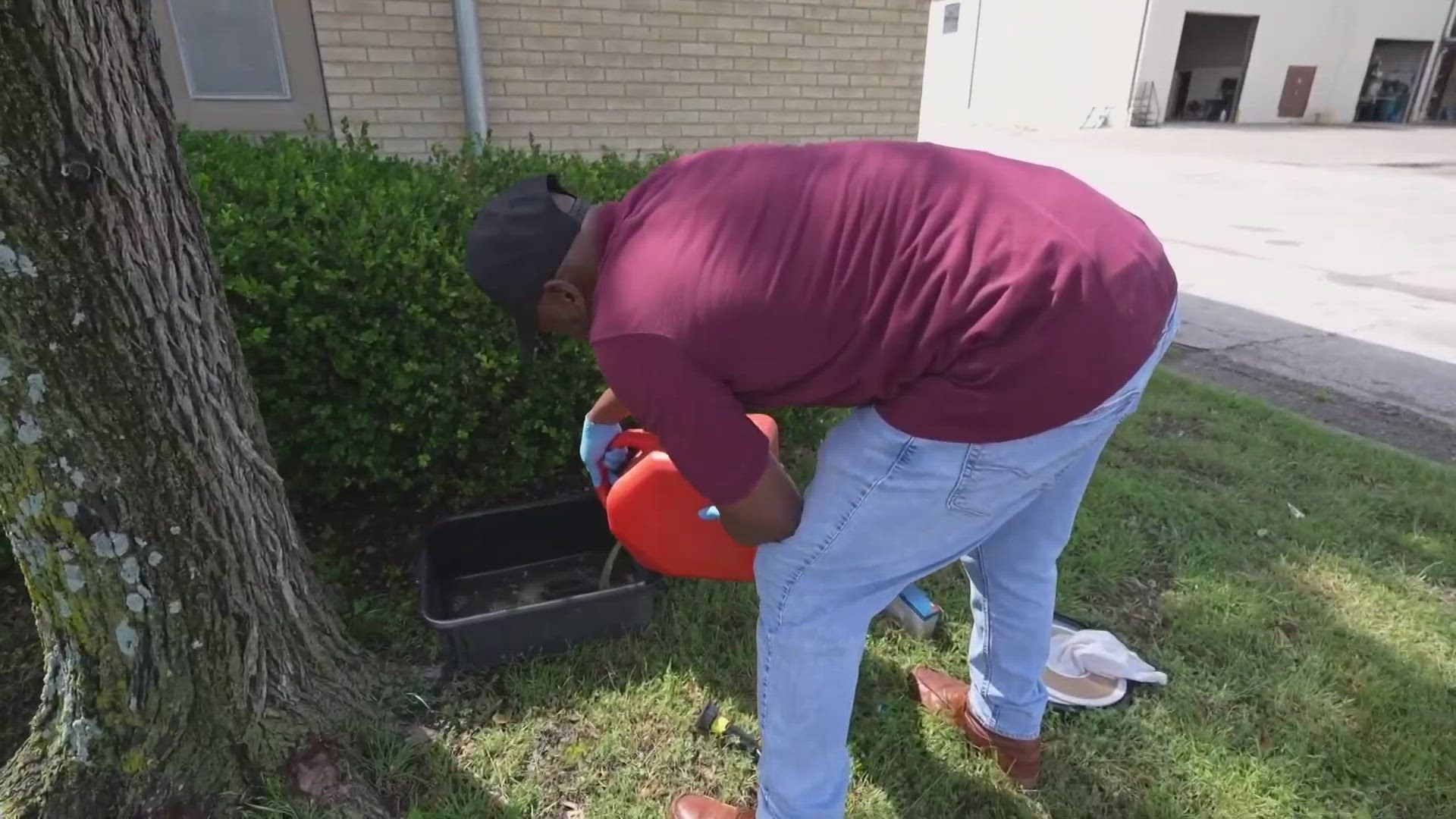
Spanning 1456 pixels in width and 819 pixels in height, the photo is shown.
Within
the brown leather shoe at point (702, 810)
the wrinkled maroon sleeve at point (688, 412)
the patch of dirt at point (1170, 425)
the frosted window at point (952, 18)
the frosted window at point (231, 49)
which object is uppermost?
the frosted window at point (952, 18)

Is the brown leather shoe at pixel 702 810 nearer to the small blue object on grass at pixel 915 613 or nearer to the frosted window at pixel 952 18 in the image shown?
the small blue object on grass at pixel 915 613

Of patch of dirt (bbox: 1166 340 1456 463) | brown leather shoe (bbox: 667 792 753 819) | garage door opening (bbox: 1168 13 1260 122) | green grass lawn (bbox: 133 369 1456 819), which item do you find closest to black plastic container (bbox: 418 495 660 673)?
green grass lawn (bbox: 133 369 1456 819)

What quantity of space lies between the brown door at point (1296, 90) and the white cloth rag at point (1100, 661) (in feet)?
98.4

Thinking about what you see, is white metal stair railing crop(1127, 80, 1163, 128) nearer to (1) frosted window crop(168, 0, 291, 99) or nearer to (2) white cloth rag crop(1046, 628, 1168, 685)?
(1) frosted window crop(168, 0, 291, 99)

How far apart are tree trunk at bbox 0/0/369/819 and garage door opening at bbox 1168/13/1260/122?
2999 centimetres

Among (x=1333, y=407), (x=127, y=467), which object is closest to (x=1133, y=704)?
(x=127, y=467)

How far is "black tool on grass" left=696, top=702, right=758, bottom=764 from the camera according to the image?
7.16 feet

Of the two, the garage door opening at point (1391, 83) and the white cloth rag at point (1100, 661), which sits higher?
the garage door opening at point (1391, 83)

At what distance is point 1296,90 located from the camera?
26.0 m

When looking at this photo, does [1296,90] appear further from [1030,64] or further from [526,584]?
[526,584]

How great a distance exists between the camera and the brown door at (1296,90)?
25.7 meters

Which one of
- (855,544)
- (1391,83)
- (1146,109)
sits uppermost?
(1391,83)

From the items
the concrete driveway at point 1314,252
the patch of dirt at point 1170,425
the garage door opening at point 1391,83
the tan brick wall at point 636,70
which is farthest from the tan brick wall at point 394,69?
the garage door opening at point 1391,83

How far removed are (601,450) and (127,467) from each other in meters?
0.94
